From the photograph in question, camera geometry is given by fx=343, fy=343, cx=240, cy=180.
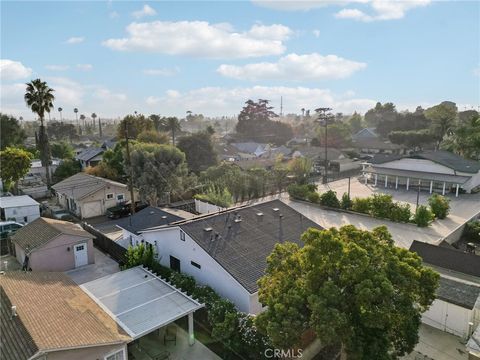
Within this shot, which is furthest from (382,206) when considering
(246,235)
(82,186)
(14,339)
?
(82,186)

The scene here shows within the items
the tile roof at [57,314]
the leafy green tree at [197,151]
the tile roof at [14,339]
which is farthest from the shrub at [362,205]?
the tile roof at [14,339]

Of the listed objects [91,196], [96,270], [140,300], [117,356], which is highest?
[91,196]

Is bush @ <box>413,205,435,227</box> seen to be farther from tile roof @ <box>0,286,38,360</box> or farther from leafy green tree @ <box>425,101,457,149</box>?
leafy green tree @ <box>425,101,457,149</box>

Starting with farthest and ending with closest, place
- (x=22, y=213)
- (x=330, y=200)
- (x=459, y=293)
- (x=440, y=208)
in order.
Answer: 1. (x=330, y=200)
2. (x=440, y=208)
3. (x=22, y=213)
4. (x=459, y=293)

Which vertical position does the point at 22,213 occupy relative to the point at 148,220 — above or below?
below

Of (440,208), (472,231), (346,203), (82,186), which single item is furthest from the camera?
(82,186)

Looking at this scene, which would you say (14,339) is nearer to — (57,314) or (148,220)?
(57,314)

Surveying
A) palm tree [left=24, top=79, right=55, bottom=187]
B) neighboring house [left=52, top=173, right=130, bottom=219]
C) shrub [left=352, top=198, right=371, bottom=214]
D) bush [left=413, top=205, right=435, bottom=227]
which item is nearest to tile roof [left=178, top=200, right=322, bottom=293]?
bush [left=413, top=205, right=435, bottom=227]
